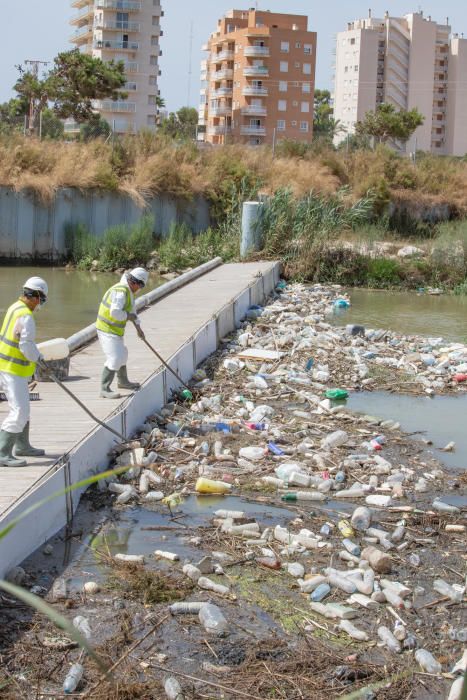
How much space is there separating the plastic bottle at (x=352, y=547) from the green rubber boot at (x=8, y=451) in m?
2.57

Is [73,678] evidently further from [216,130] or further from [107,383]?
[216,130]

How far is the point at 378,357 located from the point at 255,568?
8.72 meters

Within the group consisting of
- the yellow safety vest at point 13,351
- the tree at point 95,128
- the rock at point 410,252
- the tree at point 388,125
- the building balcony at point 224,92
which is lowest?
the yellow safety vest at point 13,351

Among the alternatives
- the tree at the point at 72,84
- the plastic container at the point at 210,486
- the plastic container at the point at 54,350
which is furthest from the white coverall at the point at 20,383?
the tree at the point at 72,84

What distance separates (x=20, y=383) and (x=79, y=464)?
97 centimetres

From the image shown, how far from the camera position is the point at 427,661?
19.0 ft

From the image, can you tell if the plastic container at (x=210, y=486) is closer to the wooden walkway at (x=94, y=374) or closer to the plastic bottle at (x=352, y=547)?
the wooden walkway at (x=94, y=374)

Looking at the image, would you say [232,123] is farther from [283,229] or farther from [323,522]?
[323,522]

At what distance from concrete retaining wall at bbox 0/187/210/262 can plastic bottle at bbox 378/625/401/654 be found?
22.6 meters

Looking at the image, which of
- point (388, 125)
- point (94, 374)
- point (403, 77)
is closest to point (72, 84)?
point (388, 125)

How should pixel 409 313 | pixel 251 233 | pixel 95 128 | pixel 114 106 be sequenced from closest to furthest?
pixel 409 313 < pixel 251 233 < pixel 95 128 < pixel 114 106

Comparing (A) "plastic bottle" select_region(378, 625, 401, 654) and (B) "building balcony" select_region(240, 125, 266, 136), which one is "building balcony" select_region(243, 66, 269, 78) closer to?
(B) "building balcony" select_region(240, 125, 266, 136)

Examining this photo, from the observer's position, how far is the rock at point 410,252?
26953mm

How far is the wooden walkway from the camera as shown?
24.8ft
